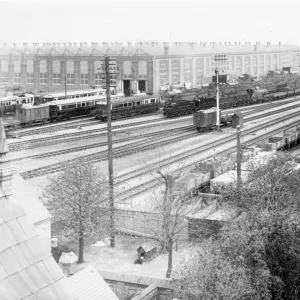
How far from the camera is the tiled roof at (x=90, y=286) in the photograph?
14.3 meters

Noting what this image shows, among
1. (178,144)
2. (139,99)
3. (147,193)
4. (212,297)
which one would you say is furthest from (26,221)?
(139,99)

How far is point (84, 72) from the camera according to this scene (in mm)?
71688

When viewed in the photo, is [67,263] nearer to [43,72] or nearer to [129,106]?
[129,106]

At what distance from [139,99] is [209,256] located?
142 ft

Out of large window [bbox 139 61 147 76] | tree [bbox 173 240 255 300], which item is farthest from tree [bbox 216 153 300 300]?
large window [bbox 139 61 147 76]

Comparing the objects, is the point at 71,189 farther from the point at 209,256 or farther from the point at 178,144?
the point at 178,144

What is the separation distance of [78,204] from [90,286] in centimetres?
649

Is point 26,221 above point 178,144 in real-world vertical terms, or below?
above

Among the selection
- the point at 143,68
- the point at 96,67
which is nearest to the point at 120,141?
the point at 96,67

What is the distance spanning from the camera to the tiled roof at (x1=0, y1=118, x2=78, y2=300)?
18.4 feet

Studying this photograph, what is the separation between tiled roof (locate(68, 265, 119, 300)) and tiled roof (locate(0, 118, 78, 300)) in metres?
8.38

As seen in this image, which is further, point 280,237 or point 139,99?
point 139,99

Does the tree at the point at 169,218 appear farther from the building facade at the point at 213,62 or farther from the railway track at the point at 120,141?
the building facade at the point at 213,62

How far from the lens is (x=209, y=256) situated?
13.6 m
